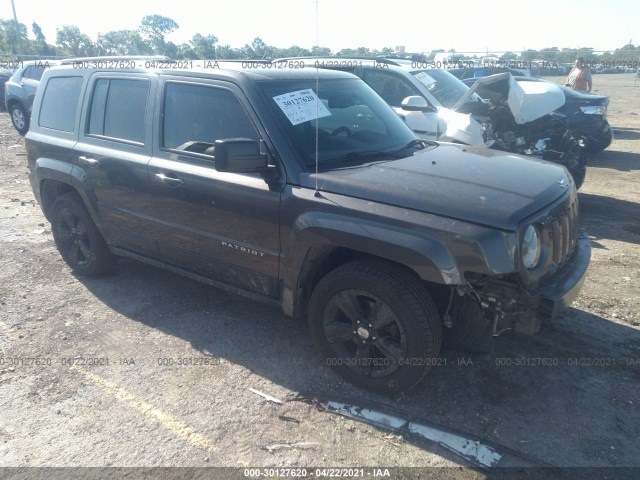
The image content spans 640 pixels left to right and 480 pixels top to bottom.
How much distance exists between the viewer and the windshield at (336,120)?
348 cm

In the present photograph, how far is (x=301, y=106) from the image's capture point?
11.8 ft

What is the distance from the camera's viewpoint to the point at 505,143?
7.68 m

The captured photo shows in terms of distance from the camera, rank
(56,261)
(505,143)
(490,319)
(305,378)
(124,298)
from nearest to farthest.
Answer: (490,319) < (305,378) < (124,298) < (56,261) < (505,143)

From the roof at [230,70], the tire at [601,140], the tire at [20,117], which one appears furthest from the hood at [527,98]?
the tire at [20,117]

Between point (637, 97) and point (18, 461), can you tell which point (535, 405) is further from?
point (637, 97)

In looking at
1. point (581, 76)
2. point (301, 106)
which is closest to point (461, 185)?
point (301, 106)

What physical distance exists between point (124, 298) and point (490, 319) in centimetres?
332

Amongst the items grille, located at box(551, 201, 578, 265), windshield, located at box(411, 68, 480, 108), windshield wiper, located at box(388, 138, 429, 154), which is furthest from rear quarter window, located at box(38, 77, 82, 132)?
windshield, located at box(411, 68, 480, 108)

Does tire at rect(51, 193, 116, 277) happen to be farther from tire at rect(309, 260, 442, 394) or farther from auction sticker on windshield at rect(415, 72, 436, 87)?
auction sticker on windshield at rect(415, 72, 436, 87)

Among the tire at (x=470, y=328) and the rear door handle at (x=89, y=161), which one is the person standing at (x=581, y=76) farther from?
the rear door handle at (x=89, y=161)

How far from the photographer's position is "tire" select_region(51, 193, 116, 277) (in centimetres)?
491

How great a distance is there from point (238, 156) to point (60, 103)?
2.86 m

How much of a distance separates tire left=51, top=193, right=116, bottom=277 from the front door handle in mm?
1330

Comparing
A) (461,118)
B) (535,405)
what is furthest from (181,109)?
(461,118)
